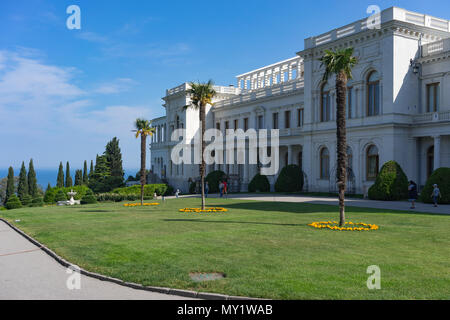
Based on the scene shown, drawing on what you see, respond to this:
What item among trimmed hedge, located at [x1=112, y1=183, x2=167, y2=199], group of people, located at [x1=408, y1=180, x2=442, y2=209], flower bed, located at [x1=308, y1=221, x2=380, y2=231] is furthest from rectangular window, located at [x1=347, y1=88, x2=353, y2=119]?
trimmed hedge, located at [x1=112, y1=183, x2=167, y2=199]

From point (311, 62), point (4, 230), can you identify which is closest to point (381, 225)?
point (4, 230)

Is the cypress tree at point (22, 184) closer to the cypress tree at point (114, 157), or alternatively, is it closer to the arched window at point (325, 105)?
the cypress tree at point (114, 157)

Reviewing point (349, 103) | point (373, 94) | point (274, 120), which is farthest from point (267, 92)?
point (373, 94)

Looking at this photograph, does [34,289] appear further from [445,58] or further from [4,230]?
[445,58]

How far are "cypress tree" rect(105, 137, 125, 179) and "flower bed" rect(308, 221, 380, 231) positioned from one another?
66.7 metres

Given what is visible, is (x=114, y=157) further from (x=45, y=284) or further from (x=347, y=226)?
(x=45, y=284)

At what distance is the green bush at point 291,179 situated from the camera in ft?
149

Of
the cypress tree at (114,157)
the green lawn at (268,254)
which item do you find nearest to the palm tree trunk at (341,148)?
the green lawn at (268,254)

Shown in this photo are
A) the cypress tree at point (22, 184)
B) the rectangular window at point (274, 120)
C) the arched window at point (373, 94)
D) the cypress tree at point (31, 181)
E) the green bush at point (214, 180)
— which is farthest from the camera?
the cypress tree at point (31, 181)

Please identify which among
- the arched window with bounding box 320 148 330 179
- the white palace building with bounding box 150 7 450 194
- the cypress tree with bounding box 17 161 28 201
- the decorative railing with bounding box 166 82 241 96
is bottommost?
the cypress tree with bounding box 17 161 28 201

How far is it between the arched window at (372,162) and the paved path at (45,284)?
3132 cm

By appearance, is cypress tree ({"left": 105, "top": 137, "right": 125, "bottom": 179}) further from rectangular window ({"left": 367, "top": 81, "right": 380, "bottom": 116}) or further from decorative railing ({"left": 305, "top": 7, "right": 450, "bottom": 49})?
rectangular window ({"left": 367, "top": 81, "right": 380, "bottom": 116})

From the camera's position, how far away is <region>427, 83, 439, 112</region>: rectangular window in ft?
119
